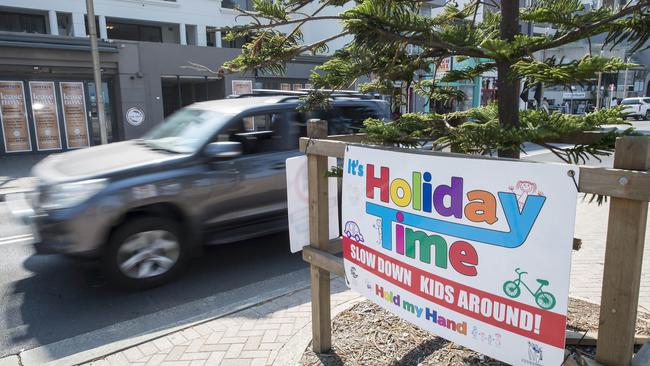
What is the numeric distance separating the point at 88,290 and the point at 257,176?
6.53ft

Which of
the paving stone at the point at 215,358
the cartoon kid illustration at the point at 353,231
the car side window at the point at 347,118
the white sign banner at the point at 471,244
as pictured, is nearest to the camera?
the white sign banner at the point at 471,244

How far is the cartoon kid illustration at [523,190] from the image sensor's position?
5.70 ft

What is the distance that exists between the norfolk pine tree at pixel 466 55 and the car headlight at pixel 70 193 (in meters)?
2.36

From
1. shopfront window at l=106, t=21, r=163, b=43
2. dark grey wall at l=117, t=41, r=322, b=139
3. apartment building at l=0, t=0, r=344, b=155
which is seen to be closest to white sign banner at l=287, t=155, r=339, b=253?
apartment building at l=0, t=0, r=344, b=155

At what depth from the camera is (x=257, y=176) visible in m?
5.13

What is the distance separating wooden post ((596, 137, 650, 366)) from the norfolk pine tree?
312 millimetres

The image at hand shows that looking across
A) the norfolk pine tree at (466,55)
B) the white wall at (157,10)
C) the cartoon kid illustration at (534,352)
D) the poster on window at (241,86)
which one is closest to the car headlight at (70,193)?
the norfolk pine tree at (466,55)

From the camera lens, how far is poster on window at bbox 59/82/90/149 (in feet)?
52.0

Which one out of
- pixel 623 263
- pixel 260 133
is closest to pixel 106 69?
pixel 260 133

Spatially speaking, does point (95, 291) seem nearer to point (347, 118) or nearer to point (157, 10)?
point (347, 118)

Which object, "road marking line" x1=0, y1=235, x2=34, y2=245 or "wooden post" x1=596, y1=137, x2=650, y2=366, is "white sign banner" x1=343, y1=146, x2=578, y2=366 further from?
"road marking line" x1=0, y1=235, x2=34, y2=245

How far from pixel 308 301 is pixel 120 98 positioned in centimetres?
1543

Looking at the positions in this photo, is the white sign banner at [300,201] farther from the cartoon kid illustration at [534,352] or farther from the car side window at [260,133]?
the car side window at [260,133]

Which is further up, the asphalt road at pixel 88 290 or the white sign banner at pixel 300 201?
the white sign banner at pixel 300 201
